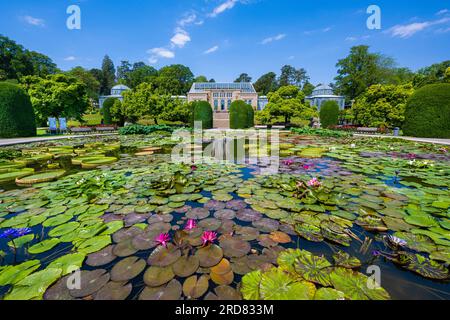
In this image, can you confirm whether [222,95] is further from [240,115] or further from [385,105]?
[385,105]

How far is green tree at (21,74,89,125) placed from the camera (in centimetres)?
1463

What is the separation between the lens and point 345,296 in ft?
4.22

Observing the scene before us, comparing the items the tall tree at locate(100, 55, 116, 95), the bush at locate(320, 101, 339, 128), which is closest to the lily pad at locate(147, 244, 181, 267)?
the bush at locate(320, 101, 339, 128)

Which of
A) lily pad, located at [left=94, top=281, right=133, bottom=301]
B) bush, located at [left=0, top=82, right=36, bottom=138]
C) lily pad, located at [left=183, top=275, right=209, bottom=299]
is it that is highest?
bush, located at [left=0, top=82, right=36, bottom=138]

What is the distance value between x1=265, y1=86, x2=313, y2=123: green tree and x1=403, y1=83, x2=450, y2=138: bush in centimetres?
771

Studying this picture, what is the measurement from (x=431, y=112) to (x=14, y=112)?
23.8 meters

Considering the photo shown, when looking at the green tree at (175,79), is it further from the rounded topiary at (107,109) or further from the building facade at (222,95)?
the rounded topiary at (107,109)

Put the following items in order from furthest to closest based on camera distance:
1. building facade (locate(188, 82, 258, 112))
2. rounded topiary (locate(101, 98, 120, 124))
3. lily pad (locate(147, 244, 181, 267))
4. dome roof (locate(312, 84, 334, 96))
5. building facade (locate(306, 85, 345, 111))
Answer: building facade (locate(188, 82, 258, 112)) < dome roof (locate(312, 84, 334, 96)) < building facade (locate(306, 85, 345, 111)) < rounded topiary (locate(101, 98, 120, 124)) < lily pad (locate(147, 244, 181, 267))

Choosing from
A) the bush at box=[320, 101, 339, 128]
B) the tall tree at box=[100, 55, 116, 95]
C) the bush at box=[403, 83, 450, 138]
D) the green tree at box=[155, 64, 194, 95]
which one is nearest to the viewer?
the bush at box=[403, 83, 450, 138]

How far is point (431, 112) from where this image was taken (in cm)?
1118

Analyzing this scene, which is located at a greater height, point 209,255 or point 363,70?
point 363,70

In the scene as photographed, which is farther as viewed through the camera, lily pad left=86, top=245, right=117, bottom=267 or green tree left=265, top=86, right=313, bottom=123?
green tree left=265, top=86, right=313, bottom=123

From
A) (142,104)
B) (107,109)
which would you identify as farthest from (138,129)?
(107,109)

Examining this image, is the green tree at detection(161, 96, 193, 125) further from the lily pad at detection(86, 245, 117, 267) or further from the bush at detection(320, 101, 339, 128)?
the lily pad at detection(86, 245, 117, 267)
